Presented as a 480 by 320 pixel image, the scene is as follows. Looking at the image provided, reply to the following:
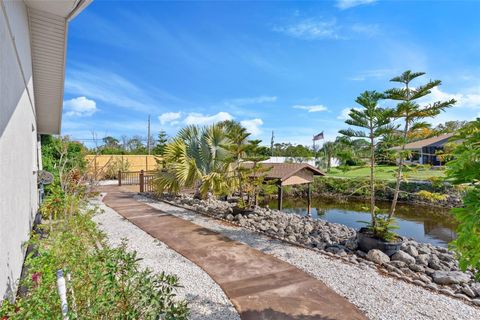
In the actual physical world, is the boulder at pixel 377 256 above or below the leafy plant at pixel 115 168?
below

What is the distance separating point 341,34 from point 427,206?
12.3 m

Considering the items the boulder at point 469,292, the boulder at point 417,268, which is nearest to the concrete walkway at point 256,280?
the boulder at point 469,292

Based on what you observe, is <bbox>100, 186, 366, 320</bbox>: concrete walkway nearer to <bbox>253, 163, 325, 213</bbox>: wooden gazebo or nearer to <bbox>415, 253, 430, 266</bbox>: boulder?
<bbox>415, 253, 430, 266</bbox>: boulder

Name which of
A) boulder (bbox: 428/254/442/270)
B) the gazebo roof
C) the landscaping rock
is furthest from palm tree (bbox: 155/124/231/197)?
boulder (bbox: 428/254/442/270)

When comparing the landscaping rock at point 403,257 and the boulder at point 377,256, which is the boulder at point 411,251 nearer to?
the landscaping rock at point 403,257

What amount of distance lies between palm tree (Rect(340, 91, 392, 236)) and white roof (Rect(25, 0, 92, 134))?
15.9 ft

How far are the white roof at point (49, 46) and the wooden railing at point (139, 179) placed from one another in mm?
5401

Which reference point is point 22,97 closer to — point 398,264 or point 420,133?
point 398,264

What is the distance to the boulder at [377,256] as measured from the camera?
431cm

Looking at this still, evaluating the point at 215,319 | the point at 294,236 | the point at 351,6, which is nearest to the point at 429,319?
the point at 215,319

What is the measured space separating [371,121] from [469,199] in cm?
379

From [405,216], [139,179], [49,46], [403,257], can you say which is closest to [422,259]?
[403,257]

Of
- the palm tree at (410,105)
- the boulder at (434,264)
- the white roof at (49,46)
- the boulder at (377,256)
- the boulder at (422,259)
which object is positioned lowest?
the boulder at (434,264)

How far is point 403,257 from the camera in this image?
14.6 feet
